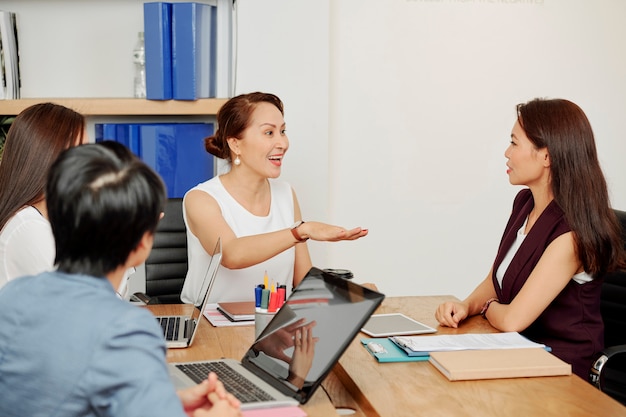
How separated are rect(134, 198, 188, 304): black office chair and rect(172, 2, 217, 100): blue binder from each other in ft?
1.62

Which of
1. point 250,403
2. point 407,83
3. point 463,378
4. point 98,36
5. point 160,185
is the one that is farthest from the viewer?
point 407,83

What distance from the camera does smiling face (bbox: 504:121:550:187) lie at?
2363 millimetres

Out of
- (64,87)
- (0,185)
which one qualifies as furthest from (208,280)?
(64,87)

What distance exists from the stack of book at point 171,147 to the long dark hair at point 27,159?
118 centimetres

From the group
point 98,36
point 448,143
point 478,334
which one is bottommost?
point 478,334

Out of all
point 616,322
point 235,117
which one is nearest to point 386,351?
point 616,322

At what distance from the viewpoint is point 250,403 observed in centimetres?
149

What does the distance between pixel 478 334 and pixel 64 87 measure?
227cm

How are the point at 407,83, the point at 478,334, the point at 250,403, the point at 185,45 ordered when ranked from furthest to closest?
the point at 407,83 < the point at 185,45 < the point at 478,334 < the point at 250,403

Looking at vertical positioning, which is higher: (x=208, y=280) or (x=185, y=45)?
(x=185, y=45)

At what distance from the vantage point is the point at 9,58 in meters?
3.16

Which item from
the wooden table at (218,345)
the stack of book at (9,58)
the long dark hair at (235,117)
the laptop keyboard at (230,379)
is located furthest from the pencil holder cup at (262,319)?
the stack of book at (9,58)

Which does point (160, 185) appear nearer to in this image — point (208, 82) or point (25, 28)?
point (208, 82)

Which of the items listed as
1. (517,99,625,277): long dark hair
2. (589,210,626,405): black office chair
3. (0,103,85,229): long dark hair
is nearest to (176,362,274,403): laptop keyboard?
(0,103,85,229): long dark hair
